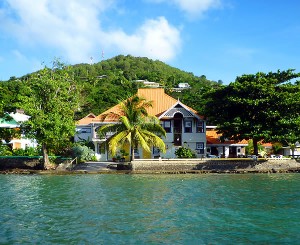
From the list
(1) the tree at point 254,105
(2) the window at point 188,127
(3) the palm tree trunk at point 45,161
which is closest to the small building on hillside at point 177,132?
(2) the window at point 188,127

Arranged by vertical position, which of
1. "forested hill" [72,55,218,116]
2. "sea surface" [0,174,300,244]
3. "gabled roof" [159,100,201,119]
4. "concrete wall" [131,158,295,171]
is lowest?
"sea surface" [0,174,300,244]

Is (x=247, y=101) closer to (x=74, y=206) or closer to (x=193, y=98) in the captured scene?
(x=74, y=206)

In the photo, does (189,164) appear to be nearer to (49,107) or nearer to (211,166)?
(211,166)

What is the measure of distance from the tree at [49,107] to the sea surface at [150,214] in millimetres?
11088

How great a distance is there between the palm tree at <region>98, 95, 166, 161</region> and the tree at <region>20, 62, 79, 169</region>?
12.8ft

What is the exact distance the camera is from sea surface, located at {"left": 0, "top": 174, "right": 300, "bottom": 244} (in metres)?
13.5

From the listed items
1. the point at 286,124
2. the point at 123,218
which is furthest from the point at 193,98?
the point at 123,218

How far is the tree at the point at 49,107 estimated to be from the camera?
3762cm

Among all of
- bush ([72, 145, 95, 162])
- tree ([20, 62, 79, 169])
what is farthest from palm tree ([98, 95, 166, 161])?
tree ([20, 62, 79, 169])

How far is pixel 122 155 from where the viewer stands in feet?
147

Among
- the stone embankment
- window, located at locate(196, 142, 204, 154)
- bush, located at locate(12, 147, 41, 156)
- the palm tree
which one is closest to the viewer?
the stone embankment

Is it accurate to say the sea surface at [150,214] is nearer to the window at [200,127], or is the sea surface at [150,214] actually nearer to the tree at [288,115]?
the tree at [288,115]

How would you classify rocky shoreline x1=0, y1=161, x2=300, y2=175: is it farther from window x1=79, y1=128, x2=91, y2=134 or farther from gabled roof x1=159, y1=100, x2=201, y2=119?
window x1=79, y1=128, x2=91, y2=134

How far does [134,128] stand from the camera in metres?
39.4
